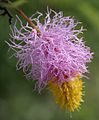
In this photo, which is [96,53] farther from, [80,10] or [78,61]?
[78,61]

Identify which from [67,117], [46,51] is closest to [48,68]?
[46,51]

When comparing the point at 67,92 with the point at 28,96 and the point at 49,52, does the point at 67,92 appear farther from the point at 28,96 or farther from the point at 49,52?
the point at 28,96

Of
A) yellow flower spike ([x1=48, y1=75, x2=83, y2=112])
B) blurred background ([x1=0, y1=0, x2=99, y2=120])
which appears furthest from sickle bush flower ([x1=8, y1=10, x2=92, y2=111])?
blurred background ([x1=0, y1=0, x2=99, y2=120])

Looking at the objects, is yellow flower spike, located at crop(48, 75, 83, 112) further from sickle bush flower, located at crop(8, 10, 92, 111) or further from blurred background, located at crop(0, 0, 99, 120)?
blurred background, located at crop(0, 0, 99, 120)

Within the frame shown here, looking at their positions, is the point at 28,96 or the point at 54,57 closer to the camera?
the point at 54,57

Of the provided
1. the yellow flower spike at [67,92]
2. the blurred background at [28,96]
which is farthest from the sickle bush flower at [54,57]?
the blurred background at [28,96]

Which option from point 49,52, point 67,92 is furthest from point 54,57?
point 67,92

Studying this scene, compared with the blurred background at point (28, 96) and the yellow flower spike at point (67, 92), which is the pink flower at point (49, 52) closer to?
the yellow flower spike at point (67, 92)
